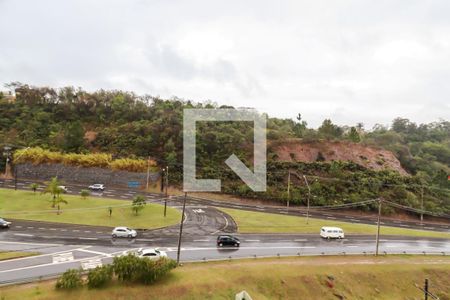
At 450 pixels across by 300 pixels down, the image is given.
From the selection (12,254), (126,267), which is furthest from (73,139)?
(126,267)

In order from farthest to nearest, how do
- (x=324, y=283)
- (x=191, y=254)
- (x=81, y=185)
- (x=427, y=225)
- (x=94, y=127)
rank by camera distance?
(x=94, y=127)
(x=81, y=185)
(x=427, y=225)
(x=191, y=254)
(x=324, y=283)

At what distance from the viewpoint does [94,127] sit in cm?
10344

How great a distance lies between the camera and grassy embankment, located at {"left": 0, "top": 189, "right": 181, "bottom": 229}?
54.5 metres

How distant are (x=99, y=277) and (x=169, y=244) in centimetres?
1475

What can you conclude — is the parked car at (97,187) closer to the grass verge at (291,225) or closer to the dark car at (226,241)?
the grass verge at (291,225)

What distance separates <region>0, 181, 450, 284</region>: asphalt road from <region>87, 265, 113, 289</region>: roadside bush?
513 cm

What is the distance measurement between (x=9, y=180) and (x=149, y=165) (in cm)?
3068

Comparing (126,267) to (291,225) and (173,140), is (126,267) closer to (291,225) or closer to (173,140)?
(291,225)

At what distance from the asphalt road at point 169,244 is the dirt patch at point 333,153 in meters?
36.9

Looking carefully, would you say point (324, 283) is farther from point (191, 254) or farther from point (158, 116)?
point (158, 116)

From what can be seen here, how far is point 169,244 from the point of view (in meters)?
45.5

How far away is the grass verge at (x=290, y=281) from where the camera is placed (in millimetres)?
31672

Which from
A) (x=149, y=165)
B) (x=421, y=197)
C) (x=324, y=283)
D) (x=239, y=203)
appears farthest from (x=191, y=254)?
(x=421, y=197)

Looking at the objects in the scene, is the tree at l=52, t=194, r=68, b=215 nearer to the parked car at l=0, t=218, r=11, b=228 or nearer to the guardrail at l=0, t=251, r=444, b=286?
the parked car at l=0, t=218, r=11, b=228
